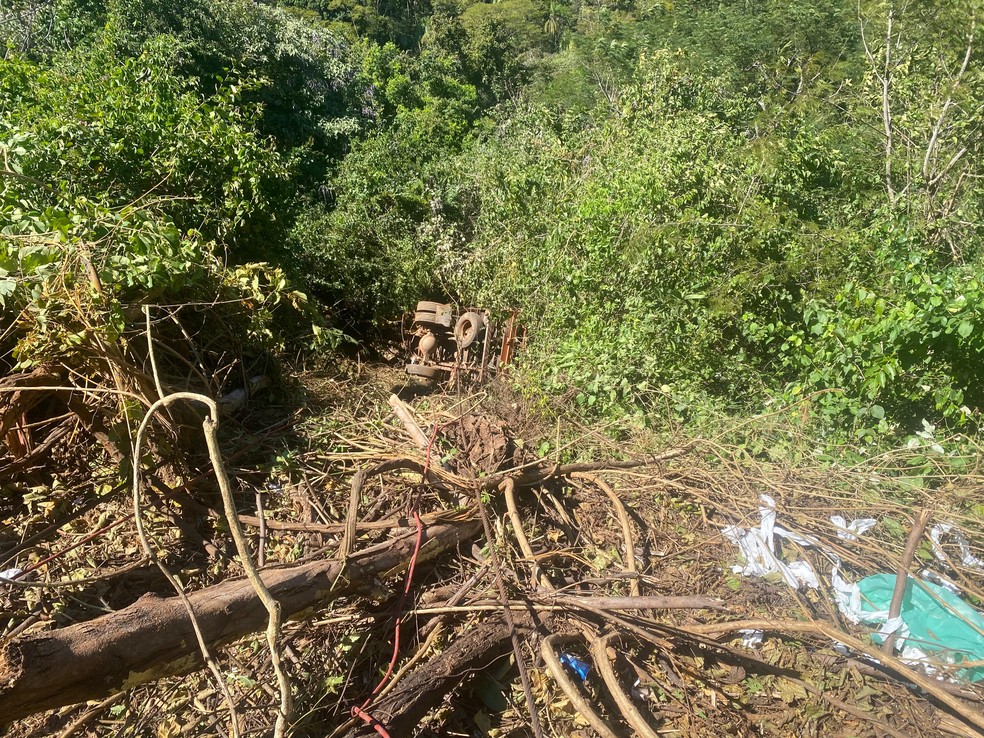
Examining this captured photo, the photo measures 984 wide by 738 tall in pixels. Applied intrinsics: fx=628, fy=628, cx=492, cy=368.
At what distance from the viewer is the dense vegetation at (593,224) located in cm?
371

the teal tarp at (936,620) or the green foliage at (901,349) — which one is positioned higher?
the green foliage at (901,349)

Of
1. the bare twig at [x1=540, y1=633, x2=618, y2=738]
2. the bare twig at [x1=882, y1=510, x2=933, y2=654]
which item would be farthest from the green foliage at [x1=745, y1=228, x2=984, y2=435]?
the bare twig at [x1=540, y1=633, x2=618, y2=738]

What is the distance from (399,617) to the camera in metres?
2.90

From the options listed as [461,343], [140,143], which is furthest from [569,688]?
[140,143]

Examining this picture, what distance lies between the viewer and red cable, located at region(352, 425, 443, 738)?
7.70ft

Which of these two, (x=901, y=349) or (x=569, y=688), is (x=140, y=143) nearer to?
(x=569, y=688)

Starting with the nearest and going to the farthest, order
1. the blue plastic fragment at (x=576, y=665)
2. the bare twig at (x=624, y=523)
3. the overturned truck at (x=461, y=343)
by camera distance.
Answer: the blue plastic fragment at (x=576, y=665) → the bare twig at (x=624, y=523) → the overturned truck at (x=461, y=343)

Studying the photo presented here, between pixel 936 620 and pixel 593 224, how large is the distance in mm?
3716

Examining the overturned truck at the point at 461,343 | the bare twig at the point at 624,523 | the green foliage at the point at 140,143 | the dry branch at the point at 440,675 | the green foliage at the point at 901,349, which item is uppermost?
the green foliage at the point at 140,143

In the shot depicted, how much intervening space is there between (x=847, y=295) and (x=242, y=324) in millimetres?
4127

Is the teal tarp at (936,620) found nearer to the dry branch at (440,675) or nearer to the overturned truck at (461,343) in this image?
the dry branch at (440,675)

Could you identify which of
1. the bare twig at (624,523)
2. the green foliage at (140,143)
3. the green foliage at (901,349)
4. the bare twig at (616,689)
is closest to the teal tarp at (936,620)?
the bare twig at (624,523)

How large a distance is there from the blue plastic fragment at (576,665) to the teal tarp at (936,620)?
1.28 meters

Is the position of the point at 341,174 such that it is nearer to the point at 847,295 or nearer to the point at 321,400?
the point at 321,400
